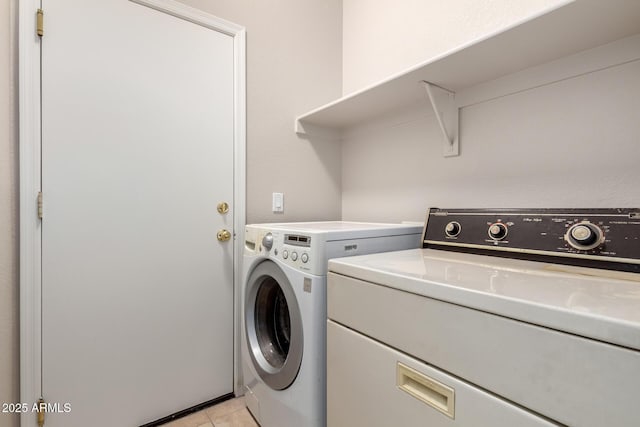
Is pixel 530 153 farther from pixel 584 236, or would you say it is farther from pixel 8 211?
pixel 8 211

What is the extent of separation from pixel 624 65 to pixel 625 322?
101 cm

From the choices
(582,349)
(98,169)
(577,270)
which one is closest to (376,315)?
(582,349)

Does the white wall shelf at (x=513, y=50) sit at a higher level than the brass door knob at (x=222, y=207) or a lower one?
A: higher

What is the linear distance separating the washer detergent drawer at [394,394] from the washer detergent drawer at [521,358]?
0.09ft

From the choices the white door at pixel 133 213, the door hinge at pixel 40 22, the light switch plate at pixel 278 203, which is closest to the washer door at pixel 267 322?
the white door at pixel 133 213

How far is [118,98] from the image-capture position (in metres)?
1.30

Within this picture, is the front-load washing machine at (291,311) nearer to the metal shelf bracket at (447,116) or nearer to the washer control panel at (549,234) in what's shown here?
the washer control panel at (549,234)

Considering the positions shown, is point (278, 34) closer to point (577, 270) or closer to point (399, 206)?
point (399, 206)

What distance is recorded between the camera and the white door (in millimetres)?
1196

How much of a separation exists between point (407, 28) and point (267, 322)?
176 centimetres

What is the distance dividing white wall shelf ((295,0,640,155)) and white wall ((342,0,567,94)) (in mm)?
118

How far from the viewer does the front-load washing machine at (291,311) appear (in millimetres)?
1039

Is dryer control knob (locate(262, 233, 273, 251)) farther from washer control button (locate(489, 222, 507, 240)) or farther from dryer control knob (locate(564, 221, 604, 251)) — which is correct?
dryer control knob (locate(564, 221, 604, 251))

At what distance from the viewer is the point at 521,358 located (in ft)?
1.82
